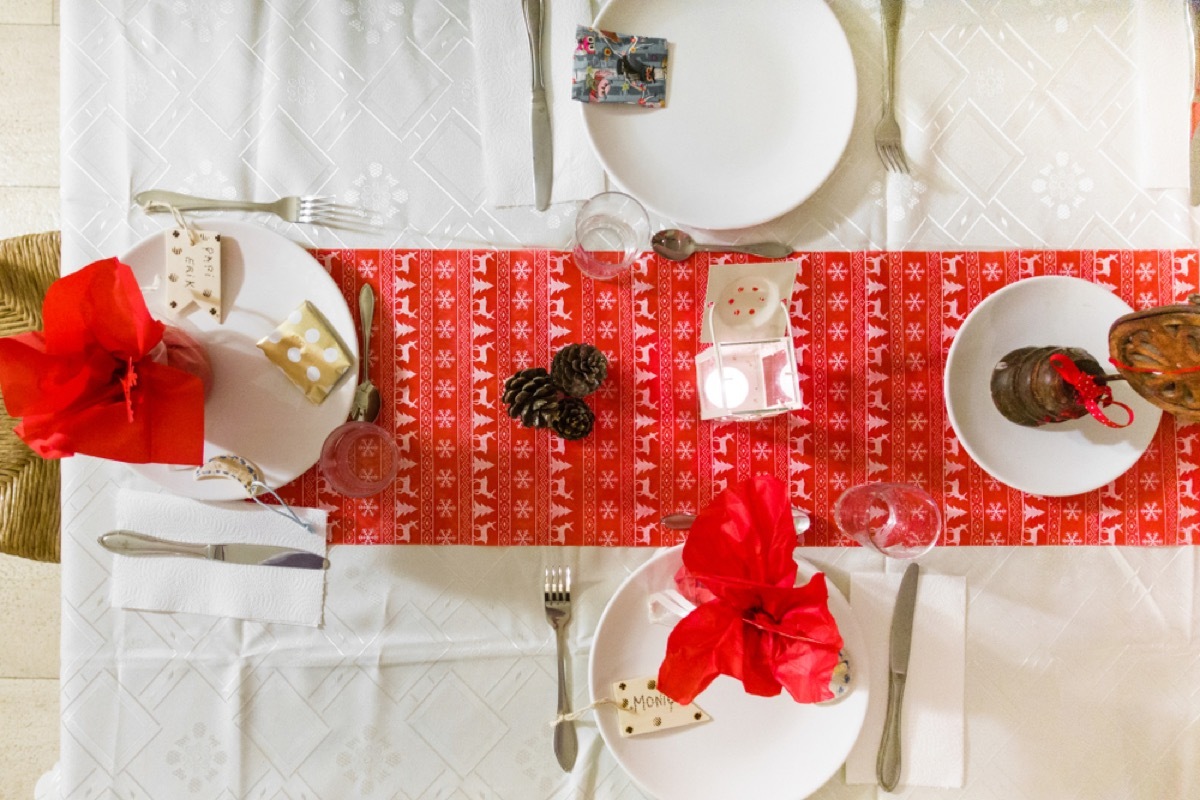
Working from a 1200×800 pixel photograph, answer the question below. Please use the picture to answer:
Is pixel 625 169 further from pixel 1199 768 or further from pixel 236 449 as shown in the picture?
pixel 1199 768

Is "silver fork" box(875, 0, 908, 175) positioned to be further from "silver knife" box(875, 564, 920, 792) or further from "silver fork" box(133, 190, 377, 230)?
"silver fork" box(133, 190, 377, 230)

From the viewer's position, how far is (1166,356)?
0.67 metres

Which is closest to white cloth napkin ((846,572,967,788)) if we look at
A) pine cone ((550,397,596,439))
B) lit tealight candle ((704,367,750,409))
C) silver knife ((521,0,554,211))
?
lit tealight candle ((704,367,750,409))

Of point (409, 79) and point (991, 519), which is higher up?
point (409, 79)

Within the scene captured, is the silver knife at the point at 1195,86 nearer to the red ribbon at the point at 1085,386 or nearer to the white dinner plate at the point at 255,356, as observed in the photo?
the red ribbon at the point at 1085,386

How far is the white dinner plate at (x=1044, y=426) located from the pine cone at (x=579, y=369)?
39 centimetres

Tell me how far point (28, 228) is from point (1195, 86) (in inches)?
68.8

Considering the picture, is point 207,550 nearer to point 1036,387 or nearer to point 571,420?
point 571,420

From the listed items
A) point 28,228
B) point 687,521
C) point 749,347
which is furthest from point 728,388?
point 28,228

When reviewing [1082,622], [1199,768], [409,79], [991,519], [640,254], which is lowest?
[1199,768]

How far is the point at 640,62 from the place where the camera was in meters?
0.85

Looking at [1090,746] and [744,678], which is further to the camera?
[1090,746]

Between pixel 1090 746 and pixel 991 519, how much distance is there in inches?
11.5

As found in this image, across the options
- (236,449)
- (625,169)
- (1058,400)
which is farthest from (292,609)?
(1058,400)
